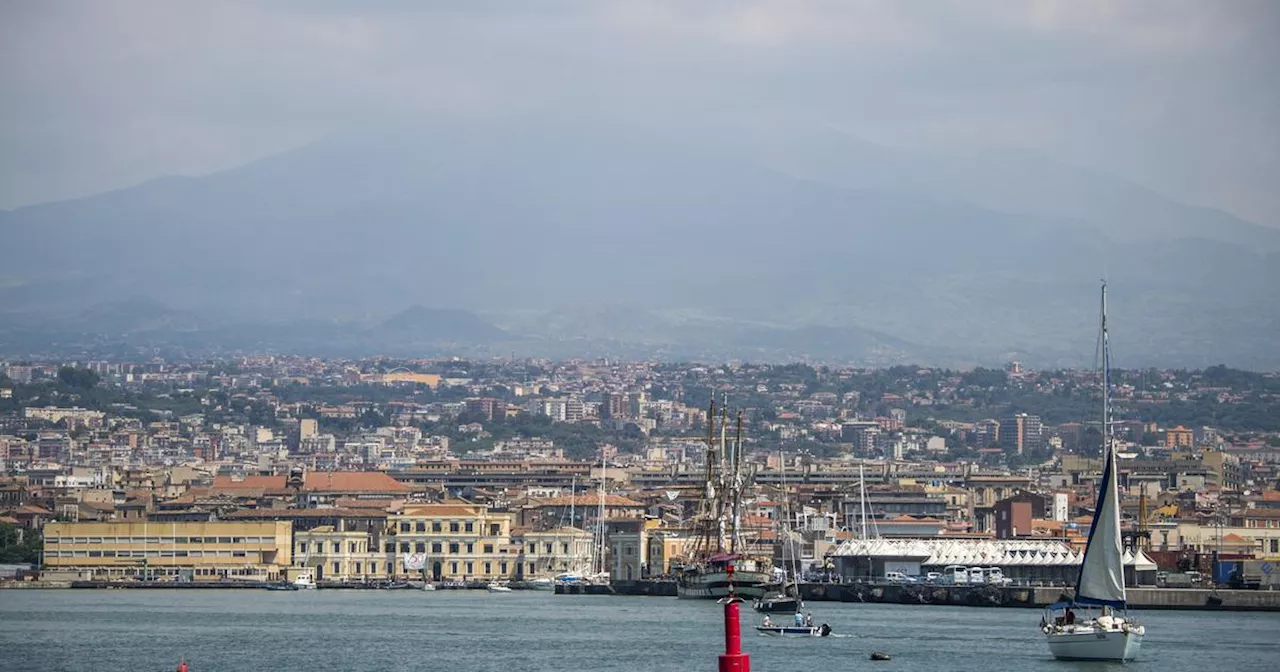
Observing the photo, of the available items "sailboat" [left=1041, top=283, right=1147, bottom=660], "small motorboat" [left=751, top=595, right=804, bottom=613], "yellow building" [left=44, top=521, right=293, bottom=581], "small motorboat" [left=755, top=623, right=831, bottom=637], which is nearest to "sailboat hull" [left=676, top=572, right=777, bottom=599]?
"small motorboat" [left=751, top=595, right=804, bottom=613]

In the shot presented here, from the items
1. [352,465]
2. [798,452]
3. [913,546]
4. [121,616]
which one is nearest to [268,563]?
[913,546]

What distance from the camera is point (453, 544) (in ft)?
308

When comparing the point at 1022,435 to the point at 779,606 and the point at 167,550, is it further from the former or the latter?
the point at 779,606

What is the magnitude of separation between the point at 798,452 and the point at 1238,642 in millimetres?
126707

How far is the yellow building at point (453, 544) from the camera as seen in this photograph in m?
93.2

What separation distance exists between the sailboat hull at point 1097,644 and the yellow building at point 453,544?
47780 millimetres

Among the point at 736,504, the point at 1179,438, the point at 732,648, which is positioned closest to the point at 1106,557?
the point at 732,648

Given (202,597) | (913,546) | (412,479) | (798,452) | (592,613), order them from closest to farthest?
(592,613) → (202,597) → (913,546) → (412,479) → (798,452)

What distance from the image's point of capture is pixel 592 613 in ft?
222

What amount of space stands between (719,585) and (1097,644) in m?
32.3

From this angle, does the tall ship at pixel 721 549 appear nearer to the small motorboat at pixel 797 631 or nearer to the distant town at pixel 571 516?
the distant town at pixel 571 516

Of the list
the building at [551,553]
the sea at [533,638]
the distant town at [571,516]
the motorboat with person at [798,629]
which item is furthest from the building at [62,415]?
the motorboat with person at [798,629]

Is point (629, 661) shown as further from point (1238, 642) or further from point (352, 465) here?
point (352, 465)

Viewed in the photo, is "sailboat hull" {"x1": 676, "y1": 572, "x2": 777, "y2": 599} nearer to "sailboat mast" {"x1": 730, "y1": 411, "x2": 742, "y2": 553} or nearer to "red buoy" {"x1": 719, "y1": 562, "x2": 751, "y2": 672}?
"sailboat mast" {"x1": 730, "y1": 411, "x2": 742, "y2": 553}
